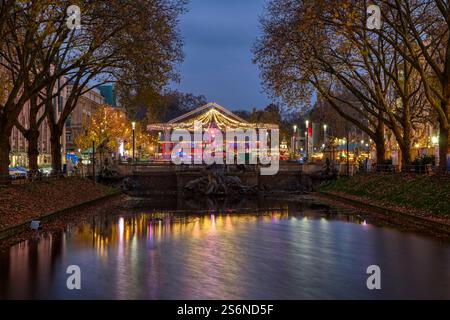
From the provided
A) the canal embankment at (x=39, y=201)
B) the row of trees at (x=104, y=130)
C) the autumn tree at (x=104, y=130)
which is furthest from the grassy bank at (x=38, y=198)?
the autumn tree at (x=104, y=130)

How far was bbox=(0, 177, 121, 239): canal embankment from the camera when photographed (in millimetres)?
22188

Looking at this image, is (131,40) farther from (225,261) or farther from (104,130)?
(104,130)

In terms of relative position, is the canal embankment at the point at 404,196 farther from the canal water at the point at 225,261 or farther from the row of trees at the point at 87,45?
the row of trees at the point at 87,45

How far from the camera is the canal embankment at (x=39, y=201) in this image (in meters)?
22.2

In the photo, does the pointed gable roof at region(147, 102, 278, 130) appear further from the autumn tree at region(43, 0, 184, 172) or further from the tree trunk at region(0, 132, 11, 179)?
the tree trunk at region(0, 132, 11, 179)

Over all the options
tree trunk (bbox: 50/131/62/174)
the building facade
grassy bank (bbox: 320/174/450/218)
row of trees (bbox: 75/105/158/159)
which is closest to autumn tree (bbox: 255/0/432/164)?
grassy bank (bbox: 320/174/450/218)

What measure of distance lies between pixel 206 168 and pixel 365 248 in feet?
134

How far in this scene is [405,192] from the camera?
32.3 m

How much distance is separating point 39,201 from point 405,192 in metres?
19.0

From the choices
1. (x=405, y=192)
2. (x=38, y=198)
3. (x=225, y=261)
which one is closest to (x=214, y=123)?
(x=405, y=192)
